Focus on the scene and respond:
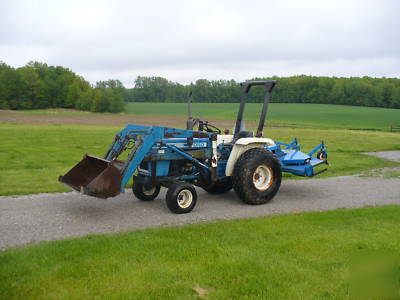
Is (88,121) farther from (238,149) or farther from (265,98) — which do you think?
(238,149)

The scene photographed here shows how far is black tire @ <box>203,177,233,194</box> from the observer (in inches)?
339

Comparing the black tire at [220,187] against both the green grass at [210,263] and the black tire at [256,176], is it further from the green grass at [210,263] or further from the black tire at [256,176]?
the green grass at [210,263]

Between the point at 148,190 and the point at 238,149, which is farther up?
the point at 238,149

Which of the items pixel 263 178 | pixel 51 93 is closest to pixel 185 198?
pixel 263 178

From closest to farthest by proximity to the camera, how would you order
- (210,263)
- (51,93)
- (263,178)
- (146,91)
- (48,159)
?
(210,263) → (263,178) → (48,159) → (51,93) → (146,91)

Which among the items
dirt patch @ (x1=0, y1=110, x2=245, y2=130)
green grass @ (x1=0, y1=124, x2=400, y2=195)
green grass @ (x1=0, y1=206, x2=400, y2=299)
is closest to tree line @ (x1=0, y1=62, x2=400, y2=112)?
dirt patch @ (x1=0, y1=110, x2=245, y2=130)

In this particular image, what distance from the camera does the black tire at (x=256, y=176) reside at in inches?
301

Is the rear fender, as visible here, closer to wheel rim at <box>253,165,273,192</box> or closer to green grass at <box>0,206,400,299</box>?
wheel rim at <box>253,165,273,192</box>

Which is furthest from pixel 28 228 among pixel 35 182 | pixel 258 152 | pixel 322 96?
pixel 322 96

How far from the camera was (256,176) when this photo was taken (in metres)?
8.07

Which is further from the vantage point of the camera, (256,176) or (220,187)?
(220,187)

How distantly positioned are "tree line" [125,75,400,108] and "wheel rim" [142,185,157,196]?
6950 cm

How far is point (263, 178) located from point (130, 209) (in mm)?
2679

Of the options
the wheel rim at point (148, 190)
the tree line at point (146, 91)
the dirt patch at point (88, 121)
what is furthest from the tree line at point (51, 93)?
the wheel rim at point (148, 190)
